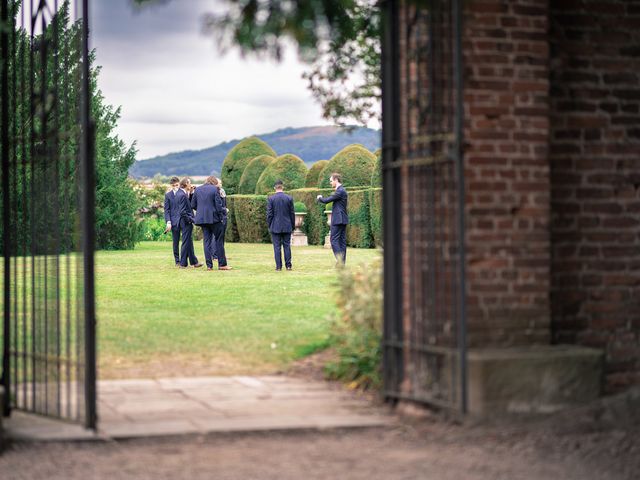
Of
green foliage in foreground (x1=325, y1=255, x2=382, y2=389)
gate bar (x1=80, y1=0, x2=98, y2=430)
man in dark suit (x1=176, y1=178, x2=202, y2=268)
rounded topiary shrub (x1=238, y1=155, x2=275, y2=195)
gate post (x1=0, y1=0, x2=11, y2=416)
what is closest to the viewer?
gate bar (x1=80, y1=0, x2=98, y2=430)

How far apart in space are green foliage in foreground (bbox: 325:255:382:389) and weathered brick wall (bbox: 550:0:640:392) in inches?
59.6

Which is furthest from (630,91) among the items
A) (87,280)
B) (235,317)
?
(235,317)

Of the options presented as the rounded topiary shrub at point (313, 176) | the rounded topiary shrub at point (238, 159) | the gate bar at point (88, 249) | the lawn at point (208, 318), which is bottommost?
the lawn at point (208, 318)

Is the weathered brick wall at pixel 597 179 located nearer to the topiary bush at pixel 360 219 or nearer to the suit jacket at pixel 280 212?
the suit jacket at pixel 280 212

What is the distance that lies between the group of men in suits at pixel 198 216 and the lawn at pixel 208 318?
1.86 feet

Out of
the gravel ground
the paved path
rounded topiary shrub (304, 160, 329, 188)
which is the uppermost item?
rounded topiary shrub (304, 160, 329, 188)

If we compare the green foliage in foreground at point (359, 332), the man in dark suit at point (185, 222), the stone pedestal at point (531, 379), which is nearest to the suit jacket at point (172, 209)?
the man in dark suit at point (185, 222)

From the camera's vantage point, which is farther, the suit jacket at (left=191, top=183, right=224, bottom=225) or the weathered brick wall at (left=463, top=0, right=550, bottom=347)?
the suit jacket at (left=191, top=183, right=224, bottom=225)

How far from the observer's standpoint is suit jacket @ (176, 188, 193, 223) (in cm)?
2045

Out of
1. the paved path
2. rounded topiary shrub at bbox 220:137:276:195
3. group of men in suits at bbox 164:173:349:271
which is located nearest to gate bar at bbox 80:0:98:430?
the paved path

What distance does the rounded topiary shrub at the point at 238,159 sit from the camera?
133 feet

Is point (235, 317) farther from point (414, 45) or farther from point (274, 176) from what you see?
point (274, 176)

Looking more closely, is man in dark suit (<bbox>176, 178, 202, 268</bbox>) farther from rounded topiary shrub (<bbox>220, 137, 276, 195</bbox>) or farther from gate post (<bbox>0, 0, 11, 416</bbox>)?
rounded topiary shrub (<bbox>220, 137, 276, 195</bbox>)

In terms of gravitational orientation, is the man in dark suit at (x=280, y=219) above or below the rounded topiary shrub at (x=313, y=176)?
below
